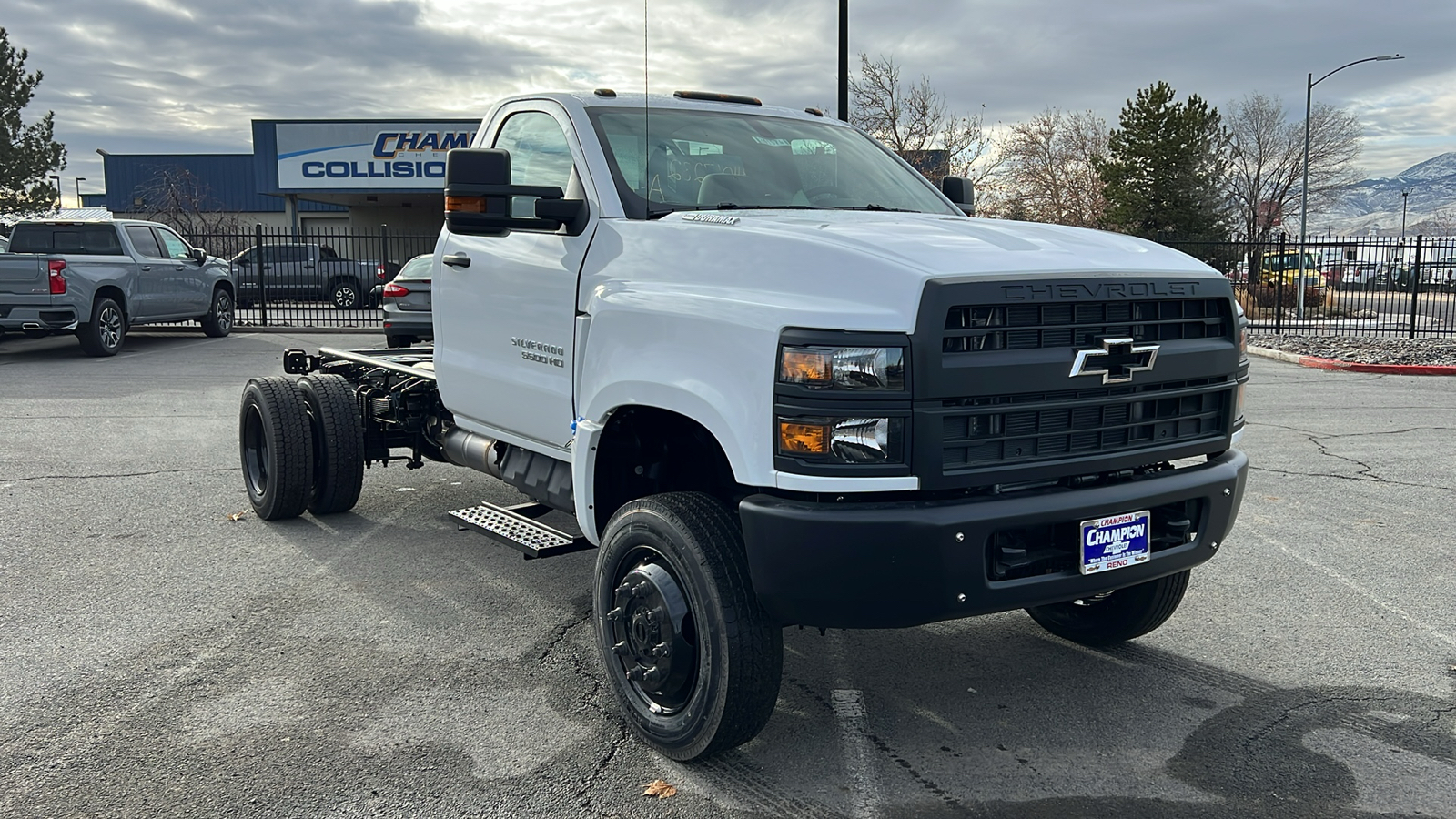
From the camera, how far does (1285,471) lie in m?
7.91

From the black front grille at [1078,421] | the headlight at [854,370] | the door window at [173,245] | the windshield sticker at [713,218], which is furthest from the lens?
the door window at [173,245]

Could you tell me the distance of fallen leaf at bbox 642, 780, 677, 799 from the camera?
3283 millimetres

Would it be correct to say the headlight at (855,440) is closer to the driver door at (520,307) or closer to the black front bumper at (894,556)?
the black front bumper at (894,556)

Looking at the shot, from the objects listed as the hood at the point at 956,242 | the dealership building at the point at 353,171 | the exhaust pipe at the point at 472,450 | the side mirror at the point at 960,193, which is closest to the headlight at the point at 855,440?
the hood at the point at 956,242

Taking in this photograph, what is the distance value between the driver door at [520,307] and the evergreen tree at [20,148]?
130ft

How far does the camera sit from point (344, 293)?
91.9 ft

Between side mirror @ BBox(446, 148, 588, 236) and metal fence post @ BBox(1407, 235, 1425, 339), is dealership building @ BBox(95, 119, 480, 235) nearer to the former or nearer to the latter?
metal fence post @ BBox(1407, 235, 1425, 339)

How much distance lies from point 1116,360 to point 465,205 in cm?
237

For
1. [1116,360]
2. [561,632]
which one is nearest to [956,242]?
[1116,360]

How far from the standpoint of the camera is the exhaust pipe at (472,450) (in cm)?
507

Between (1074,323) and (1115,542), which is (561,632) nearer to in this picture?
(1115,542)

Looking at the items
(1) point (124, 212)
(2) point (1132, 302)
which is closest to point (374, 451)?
(2) point (1132, 302)

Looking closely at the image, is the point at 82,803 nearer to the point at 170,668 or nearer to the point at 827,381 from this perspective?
the point at 170,668

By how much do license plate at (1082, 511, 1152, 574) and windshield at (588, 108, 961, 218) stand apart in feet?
5.76
